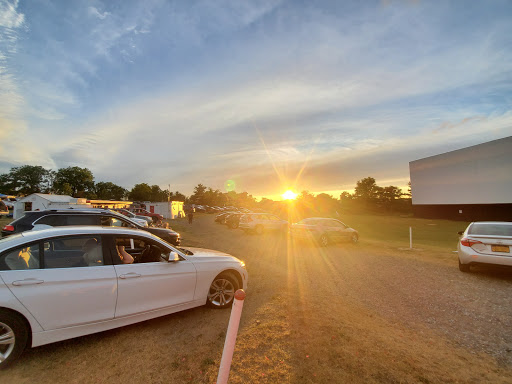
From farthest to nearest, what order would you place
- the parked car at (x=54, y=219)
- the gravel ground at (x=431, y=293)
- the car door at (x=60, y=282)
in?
the parked car at (x=54, y=219)
the gravel ground at (x=431, y=293)
the car door at (x=60, y=282)

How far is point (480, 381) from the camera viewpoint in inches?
116

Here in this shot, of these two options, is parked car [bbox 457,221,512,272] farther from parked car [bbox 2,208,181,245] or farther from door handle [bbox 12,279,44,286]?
parked car [bbox 2,208,181,245]

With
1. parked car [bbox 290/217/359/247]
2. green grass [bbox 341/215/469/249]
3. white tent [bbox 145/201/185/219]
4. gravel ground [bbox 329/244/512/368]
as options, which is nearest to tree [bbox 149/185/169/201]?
white tent [bbox 145/201/185/219]

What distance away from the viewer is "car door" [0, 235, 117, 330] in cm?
300

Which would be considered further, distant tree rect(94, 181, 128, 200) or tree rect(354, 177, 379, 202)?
distant tree rect(94, 181, 128, 200)

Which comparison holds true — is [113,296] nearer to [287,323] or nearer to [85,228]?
[85,228]

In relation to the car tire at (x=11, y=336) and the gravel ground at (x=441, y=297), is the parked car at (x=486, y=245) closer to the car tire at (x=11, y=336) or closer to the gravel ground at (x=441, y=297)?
the gravel ground at (x=441, y=297)

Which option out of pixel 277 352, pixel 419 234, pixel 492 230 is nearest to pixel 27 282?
pixel 277 352

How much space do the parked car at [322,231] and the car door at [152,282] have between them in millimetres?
8840

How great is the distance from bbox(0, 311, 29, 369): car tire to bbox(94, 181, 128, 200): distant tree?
99710mm

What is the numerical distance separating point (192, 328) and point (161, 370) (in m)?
1.01

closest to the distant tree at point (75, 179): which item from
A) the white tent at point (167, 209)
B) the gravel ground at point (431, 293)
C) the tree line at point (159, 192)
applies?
the tree line at point (159, 192)

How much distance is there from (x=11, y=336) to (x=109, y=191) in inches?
4067

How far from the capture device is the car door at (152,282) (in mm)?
3602
